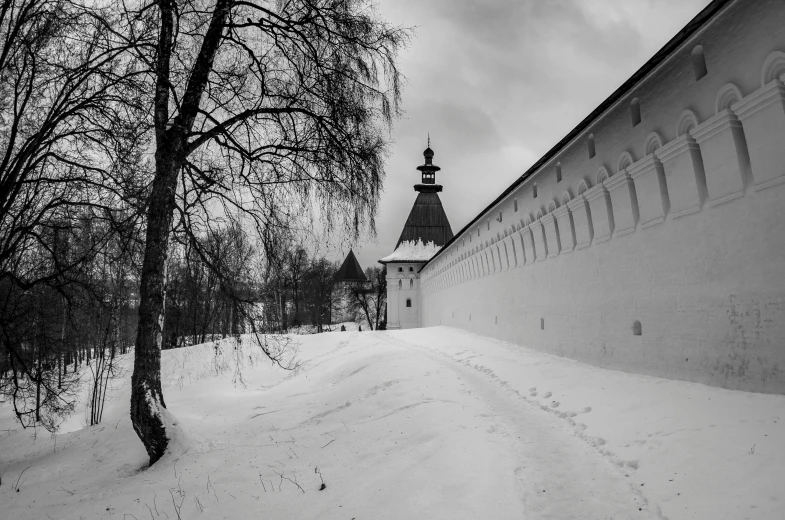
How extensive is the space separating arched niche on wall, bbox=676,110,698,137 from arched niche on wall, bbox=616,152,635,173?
1002 millimetres

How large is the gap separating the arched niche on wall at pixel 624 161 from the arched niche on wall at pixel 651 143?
1.08ft

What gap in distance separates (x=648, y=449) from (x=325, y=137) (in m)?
5.16

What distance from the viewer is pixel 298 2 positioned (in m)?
6.12

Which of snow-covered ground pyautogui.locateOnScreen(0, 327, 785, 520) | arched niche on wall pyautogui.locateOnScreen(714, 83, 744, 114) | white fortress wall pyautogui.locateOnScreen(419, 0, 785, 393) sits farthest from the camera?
arched niche on wall pyautogui.locateOnScreen(714, 83, 744, 114)

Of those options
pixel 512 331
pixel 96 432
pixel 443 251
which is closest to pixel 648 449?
pixel 512 331

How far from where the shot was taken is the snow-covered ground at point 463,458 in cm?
317

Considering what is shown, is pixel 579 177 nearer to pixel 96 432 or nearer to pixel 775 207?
pixel 775 207

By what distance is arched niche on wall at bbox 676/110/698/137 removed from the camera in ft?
16.0

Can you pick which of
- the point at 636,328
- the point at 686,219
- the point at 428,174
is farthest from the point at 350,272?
the point at 686,219

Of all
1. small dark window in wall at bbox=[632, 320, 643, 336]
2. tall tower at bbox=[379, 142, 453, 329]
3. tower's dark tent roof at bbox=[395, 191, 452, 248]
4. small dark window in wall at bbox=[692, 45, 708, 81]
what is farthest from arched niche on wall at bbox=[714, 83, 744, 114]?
tower's dark tent roof at bbox=[395, 191, 452, 248]

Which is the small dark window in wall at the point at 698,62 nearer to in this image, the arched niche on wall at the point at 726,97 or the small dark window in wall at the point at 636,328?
the arched niche on wall at the point at 726,97

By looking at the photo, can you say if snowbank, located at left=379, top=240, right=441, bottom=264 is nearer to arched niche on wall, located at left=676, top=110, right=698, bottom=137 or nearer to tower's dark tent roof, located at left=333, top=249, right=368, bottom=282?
tower's dark tent roof, located at left=333, top=249, right=368, bottom=282

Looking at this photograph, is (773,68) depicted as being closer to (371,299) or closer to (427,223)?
(427,223)

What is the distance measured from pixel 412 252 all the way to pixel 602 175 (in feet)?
95.2
